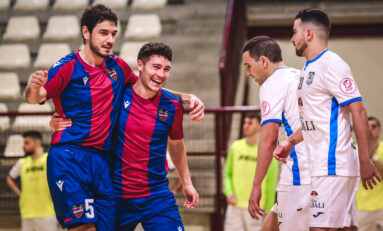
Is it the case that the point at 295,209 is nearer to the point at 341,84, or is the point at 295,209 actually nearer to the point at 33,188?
the point at 341,84

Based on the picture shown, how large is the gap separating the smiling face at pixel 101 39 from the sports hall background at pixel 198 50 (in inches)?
152

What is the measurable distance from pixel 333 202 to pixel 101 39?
198cm

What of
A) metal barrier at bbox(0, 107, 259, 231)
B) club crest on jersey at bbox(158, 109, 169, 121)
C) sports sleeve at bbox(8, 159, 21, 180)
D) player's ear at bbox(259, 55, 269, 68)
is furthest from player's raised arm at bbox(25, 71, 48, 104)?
sports sleeve at bbox(8, 159, 21, 180)

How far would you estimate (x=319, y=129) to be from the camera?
387cm

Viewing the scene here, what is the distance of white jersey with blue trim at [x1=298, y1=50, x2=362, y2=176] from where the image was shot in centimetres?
377

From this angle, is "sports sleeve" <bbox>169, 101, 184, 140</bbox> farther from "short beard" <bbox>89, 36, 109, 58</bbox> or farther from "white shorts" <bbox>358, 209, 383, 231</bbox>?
"white shorts" <bbox>358, 209, 383, 231</bbox>

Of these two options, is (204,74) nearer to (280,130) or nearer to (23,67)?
(23,67)

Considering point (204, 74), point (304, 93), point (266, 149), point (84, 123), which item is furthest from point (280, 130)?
point (204, 74)

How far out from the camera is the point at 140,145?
Answer: 4.02 m

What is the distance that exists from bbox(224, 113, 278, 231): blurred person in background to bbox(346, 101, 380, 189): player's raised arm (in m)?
3.80

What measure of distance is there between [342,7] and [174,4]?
377 centimetres

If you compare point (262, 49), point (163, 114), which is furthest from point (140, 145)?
point (262, 49)

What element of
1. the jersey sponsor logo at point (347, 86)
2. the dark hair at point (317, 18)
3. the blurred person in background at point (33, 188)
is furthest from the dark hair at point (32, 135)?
the jersey sponsor logo at point (347, 86)

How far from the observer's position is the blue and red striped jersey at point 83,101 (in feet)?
12.6
